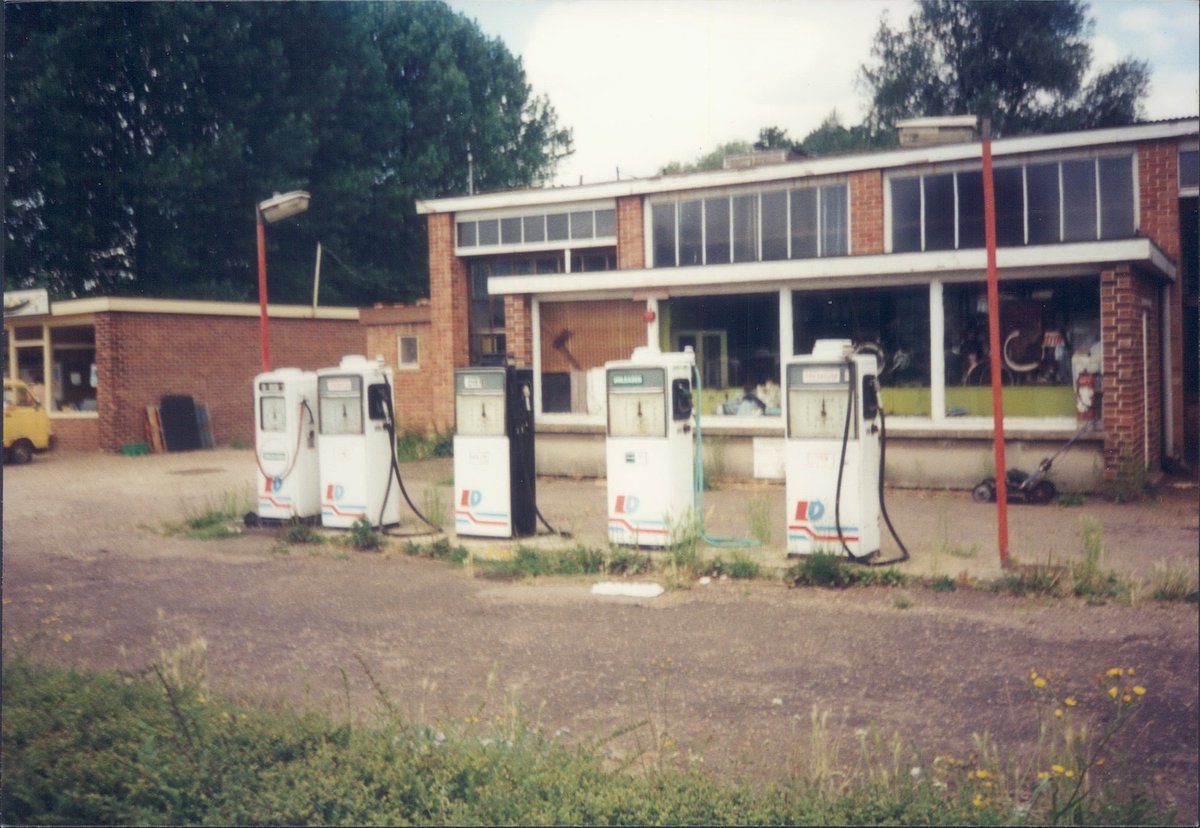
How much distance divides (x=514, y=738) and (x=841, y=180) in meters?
16.4

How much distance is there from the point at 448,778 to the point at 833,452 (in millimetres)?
6017

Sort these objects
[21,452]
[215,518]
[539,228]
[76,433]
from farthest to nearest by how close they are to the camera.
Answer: [76,433] → [539,228] → [21,452] → [215,518]

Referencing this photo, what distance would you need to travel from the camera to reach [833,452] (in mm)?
9586

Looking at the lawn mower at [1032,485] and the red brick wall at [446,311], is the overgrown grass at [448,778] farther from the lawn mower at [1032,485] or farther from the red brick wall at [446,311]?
the red brick wall at [446,311]

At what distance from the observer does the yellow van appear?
73.5ft

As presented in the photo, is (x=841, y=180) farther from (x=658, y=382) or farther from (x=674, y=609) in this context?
(x=674, y=609)

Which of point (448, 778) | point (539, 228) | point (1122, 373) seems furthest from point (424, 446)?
point (448, 778)

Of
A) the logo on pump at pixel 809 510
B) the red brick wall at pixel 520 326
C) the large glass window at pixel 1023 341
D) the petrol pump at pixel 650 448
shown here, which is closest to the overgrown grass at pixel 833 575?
the logo on pump at pixel 809 510

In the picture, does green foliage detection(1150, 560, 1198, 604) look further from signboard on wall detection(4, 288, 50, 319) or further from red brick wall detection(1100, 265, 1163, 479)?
signboard on wall detection(4, 288, 50, 319)

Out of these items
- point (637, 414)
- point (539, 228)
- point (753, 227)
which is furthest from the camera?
point (539, 228)

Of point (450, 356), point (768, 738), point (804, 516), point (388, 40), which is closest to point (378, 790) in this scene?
point (768, 738)

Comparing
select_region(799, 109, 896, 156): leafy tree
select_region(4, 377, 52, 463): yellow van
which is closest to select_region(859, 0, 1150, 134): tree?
select_region(799, 109, 896, 156): leafy tree

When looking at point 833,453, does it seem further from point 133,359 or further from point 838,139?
point 838,139

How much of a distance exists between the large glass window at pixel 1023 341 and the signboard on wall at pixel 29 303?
1895 centimetres
